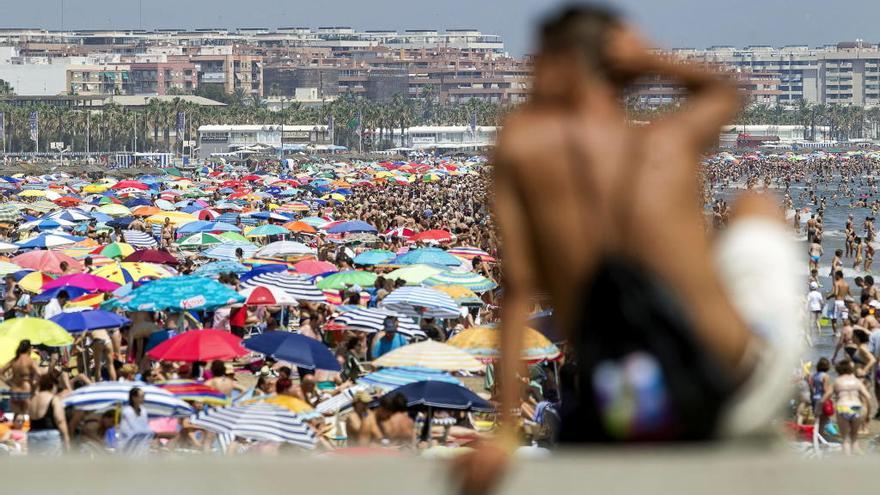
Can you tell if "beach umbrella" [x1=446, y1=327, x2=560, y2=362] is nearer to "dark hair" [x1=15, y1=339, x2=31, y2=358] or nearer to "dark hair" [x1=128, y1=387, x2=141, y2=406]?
"dark hair" [x1=128, y1=387, x2=141, y2=406]

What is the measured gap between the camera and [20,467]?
179 centimetres

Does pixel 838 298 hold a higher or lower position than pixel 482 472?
lower

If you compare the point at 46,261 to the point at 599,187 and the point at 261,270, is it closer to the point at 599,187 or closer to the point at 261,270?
→ the point at 261,270

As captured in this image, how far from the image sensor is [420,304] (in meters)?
13.8

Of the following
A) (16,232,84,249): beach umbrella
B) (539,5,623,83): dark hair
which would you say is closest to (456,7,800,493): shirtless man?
(539,5,623,83): dark hair

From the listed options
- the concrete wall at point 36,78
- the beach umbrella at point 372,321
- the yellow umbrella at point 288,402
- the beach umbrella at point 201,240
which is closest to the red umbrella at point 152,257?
the beach umbrella at point 201,240

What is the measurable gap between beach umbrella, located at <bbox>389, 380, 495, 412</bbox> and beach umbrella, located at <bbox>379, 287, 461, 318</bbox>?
4348 mm

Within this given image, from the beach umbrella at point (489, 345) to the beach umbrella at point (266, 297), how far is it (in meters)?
3.13

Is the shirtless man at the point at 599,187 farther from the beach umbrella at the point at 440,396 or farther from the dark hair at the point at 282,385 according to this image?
the dark hair at the point at 282,385

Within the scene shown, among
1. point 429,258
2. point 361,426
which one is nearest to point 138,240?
point 429,258

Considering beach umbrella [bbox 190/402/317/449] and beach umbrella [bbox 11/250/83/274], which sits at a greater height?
beach umbrella [bbox 190/402/317/449]

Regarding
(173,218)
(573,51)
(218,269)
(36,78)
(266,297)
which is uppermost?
(573,51)

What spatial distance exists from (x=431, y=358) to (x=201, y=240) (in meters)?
13.4

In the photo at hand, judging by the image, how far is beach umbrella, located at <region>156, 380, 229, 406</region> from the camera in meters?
9.07
